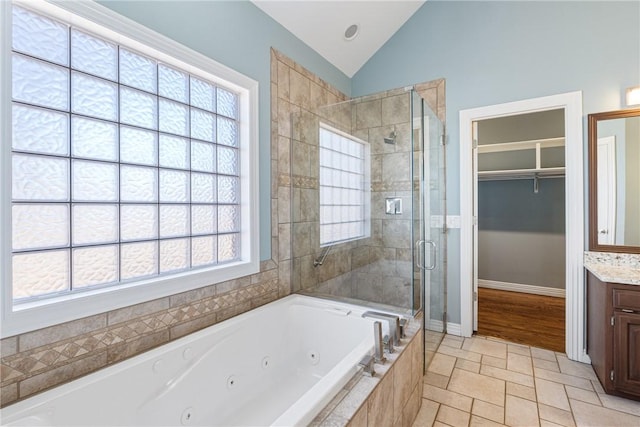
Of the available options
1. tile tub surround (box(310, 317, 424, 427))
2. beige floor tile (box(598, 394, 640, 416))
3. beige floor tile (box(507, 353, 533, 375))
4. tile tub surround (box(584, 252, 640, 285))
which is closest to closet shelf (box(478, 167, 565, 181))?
tile tub surround (box(584, 252, 640, 285))

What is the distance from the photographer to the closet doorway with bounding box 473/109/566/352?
3.80 meters

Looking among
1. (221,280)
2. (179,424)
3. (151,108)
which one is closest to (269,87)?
(151,108)

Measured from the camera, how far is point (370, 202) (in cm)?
259

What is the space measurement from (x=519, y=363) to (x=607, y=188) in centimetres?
156

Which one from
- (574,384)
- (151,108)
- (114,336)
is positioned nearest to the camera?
(114,336)

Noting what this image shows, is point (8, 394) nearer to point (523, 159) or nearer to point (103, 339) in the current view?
point (103, 339)

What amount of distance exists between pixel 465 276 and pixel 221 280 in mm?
2275

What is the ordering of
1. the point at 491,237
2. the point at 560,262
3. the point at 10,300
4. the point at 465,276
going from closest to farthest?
the point at 10,300
the point at 465,276
the point at 560,262
the point at 491,237

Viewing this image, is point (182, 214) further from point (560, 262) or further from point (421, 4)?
point (560, 262)

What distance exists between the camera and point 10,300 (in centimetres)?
110

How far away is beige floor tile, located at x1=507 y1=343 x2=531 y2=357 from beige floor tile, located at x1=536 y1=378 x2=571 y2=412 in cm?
42

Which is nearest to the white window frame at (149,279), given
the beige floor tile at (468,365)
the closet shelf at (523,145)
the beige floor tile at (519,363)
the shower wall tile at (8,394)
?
the shower wall tile at (8,394)

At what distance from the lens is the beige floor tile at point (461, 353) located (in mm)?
2498

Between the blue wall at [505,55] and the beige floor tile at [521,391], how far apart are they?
0.86 meters
